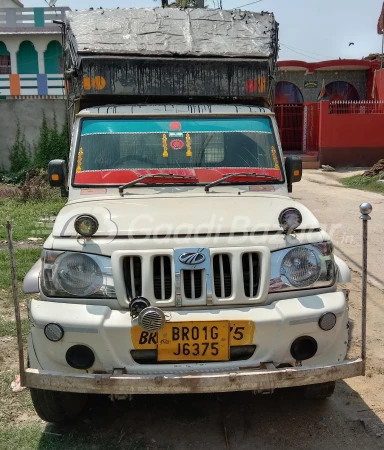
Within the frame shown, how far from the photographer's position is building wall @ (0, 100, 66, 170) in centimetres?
1579

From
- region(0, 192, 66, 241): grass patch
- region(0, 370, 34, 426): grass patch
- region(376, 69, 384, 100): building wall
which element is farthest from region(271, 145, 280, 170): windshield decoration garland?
region(376, 69, 384, 100): building wall

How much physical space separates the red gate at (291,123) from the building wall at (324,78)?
123 inches

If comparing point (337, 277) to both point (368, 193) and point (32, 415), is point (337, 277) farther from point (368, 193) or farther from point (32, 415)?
point (368, 193)

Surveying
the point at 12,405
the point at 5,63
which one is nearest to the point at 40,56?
the point at 5,63

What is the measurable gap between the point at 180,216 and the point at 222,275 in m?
0.54

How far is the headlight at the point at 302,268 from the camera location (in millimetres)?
3049

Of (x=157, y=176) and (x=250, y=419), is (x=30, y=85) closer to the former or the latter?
(x=157, y=176)

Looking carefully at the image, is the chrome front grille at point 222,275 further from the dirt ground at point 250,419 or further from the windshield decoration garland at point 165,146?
the windshield decoration garland at point 165,146

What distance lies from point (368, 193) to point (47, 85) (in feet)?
47.9

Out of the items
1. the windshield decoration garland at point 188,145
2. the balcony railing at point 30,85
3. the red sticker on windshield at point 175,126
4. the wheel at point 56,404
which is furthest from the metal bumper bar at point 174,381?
the balcony railing at point 30,85

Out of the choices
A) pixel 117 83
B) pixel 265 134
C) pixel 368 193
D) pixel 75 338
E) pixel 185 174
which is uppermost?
pixel 117 83

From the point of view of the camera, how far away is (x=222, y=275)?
2988 millimetres

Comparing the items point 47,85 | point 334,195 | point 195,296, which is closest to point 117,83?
point 195,296

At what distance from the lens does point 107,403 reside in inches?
142
